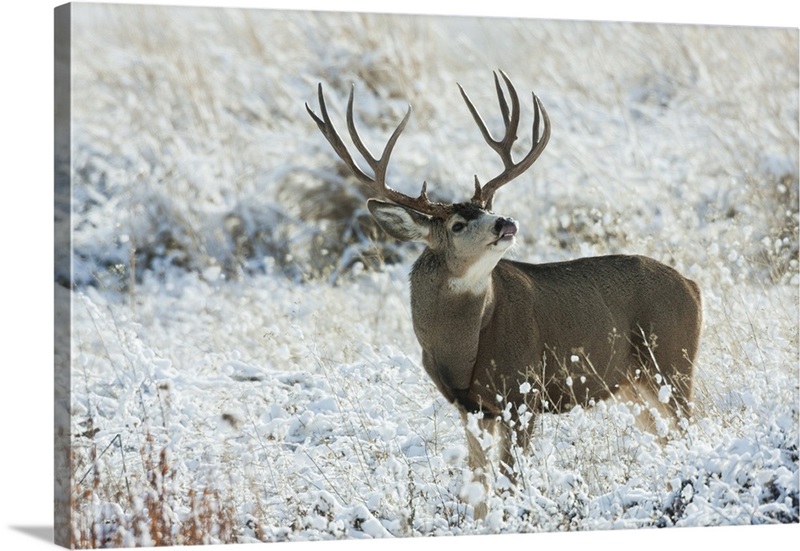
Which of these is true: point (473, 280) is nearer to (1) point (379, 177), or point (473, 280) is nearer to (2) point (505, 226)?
(2) point (505, 226)

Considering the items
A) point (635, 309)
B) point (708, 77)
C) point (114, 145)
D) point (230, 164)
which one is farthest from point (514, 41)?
point (635, 309)

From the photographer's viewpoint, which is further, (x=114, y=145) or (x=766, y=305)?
(x=114, y=145)

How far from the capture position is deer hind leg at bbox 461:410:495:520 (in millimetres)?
7371

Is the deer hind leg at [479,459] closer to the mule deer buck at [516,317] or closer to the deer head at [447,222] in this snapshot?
the mule deer buck at [516,317]

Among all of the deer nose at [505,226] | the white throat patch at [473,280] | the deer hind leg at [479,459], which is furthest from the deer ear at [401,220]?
the deer hind leg at [479,459]

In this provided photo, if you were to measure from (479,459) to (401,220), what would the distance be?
129 cm

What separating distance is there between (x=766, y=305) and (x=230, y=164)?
16.0ft

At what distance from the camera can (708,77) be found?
11000 millimetres

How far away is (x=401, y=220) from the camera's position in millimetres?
7477

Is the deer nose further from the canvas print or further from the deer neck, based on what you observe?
the deer neck

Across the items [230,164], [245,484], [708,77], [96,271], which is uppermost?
[708,77]

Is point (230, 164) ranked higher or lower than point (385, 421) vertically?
higher

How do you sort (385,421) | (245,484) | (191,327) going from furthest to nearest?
(191,327)
(385,421)
(245,484)

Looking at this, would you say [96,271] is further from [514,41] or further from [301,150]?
[514,41]
